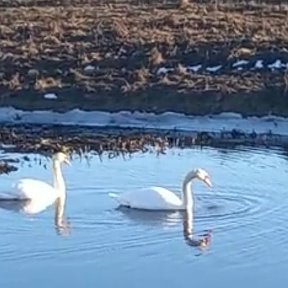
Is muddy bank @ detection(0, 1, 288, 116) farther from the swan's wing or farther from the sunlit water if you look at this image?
the swan's wing

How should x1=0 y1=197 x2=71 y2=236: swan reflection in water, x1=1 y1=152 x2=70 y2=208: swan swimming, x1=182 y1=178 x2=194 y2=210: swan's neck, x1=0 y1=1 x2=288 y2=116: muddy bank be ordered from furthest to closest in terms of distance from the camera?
x1=0 y1=1 x2=288 y2=116: muddy bank, x1=1 y1=152 x2=70 y2=208: swan swimming, x1=182 y1=178 x2=194 y2=210: swan's neck, x1=0 y1=197 x2=71 y2=236: swan reflection in water

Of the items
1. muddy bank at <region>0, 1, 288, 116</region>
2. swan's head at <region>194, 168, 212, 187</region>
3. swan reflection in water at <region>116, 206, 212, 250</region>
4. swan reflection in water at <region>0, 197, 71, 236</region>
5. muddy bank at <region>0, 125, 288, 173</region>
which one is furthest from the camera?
muddy bank at <region>0, 1, 288, 116</region>

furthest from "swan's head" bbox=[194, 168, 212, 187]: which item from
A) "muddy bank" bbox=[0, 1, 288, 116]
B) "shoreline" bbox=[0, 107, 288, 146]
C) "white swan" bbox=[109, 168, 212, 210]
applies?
"muddy bank" bbox=[0, 1, 288, 116]

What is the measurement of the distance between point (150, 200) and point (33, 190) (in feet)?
4.80

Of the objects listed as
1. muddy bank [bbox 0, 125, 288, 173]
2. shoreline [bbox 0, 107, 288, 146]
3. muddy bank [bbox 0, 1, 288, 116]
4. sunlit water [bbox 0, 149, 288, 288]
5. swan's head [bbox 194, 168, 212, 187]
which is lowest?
sunlit water [bbox 0, 149, 288, 288]

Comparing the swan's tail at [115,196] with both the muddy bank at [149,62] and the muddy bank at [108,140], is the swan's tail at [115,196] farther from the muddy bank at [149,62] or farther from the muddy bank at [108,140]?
the muddy bank at [149,62]

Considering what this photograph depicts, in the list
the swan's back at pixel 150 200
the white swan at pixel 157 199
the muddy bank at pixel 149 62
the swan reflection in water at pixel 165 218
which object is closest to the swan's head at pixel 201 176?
the white swan at pixel 157 199

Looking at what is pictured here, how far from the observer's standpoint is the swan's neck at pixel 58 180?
1571 cm

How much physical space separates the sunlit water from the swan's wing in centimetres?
30

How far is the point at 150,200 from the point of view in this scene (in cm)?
1512

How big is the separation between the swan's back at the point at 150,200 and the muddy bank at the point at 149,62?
28.6 feet

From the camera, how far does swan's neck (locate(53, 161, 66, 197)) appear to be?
15.7 meters

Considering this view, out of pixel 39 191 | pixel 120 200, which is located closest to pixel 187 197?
pixel 120 200

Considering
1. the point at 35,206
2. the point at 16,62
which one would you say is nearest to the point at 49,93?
the point at 16,62
